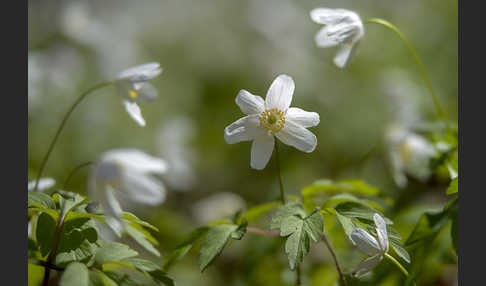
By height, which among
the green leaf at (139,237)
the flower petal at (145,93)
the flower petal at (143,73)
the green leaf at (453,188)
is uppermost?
the flower petal at (143,73)

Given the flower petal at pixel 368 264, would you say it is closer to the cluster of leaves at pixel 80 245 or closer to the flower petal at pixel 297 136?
the flower petal at pixel 297 136

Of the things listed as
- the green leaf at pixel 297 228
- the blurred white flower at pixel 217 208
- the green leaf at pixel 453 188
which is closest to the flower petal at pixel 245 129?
the green leaf at pixel 297 228

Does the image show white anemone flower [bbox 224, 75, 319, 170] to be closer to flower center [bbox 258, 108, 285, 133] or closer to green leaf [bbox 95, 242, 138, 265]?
flower center [bbox 258, 108, 285, 133]

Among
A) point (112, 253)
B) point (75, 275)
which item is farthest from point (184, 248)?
point (75, 275)

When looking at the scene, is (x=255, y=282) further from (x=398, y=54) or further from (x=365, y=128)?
(x=398, y=54)

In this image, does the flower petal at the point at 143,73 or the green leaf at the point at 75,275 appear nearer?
the green leaf at the point at 75,275
